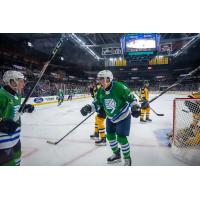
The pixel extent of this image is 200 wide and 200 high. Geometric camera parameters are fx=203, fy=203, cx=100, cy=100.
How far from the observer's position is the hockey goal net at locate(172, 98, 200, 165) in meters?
1.97

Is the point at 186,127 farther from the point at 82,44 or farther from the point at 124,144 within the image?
the point at 82,44

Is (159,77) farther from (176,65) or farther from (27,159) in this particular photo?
(27,159)

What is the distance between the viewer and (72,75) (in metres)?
2.38

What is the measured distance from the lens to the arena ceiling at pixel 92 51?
76.8 inches

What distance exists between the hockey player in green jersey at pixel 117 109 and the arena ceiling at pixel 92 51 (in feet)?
0.55

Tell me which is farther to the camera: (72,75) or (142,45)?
(72,75)

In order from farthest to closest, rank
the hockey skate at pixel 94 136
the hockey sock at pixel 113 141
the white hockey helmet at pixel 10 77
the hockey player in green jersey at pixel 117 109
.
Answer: the hockey skate at pixel 94 136 < the hockey sock at pixel 113 141 < the hockey player in green jersey at pixel 117 109 < the white hockey helmet at pixel 10 77

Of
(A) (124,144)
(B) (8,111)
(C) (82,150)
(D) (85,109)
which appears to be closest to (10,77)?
(B) (8,111)

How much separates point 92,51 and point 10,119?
106cm

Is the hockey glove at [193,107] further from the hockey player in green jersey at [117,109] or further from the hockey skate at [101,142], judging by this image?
the hockey skate at [101,142]

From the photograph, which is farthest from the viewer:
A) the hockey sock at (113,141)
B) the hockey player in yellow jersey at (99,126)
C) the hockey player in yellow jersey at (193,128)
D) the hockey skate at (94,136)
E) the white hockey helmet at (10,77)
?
the hockey skate at (94,136)

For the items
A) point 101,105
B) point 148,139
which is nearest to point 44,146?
point 101,105

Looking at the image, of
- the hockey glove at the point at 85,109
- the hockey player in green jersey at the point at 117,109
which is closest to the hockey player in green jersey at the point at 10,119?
the hockey glove at the point at 85,109

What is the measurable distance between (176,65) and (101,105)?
0.87 meters
